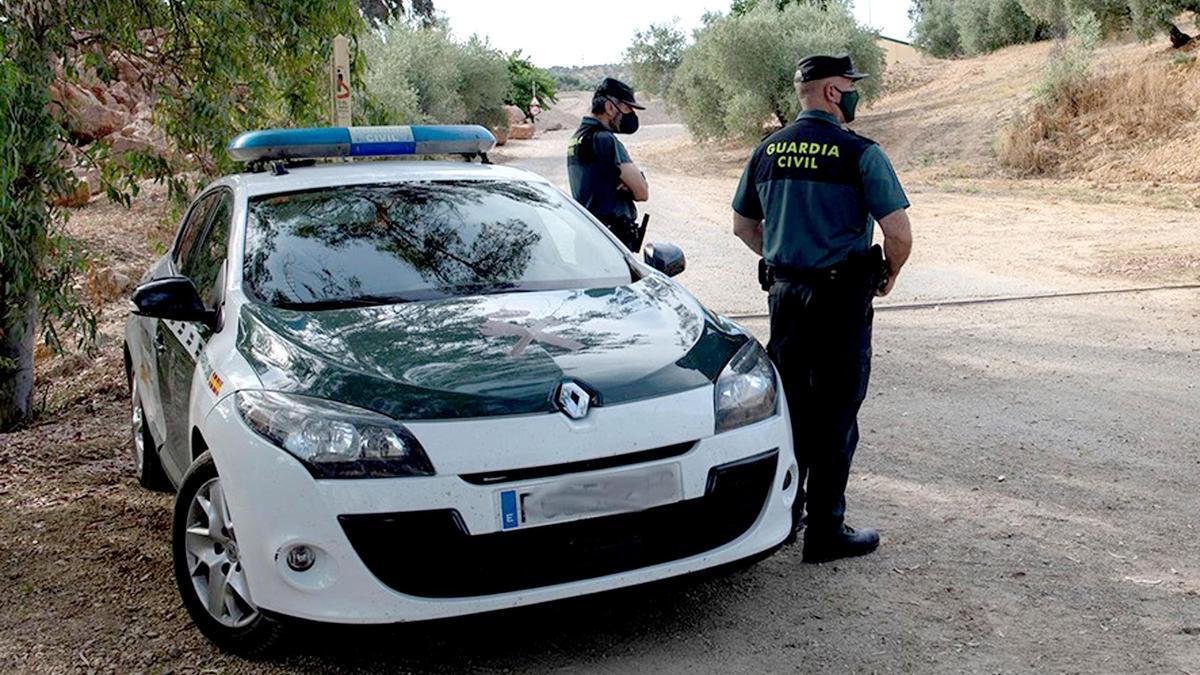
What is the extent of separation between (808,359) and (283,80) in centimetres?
531

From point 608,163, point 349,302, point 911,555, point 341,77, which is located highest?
point 341,77

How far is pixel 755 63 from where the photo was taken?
31.1m

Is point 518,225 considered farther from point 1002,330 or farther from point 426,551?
point 1002,330

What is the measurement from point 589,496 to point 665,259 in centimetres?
186

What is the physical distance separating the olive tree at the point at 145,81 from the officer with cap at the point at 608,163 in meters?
2.18

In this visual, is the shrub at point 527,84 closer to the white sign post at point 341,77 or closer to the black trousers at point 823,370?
the white sign post at point 341,77

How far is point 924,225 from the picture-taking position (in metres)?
16.7

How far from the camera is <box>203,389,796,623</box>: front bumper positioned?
3.45 meters

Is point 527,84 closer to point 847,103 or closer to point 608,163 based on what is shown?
point 608,163

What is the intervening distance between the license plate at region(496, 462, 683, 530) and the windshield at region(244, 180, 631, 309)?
3.91 feet

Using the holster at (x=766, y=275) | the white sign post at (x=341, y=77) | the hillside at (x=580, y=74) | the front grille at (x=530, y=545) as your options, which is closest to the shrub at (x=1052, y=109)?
the white sign post at (x=341, y=77)

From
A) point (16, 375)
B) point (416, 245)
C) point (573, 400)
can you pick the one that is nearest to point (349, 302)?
point (416, 245)

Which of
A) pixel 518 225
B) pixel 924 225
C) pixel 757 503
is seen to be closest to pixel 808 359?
pixel 757 503

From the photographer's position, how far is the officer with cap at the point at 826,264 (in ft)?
14.5
